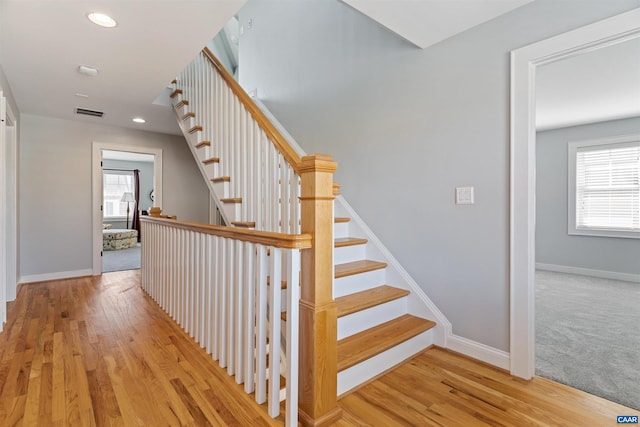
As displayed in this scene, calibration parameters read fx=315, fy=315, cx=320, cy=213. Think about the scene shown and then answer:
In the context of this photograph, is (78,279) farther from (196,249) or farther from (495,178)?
(495,178)

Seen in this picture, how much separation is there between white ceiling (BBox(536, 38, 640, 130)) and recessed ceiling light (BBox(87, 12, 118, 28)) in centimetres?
305

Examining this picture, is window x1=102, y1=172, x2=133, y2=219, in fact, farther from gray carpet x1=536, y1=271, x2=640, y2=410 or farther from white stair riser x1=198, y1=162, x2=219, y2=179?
gray carpet x1=536, y1=271, x2=640, y2=410

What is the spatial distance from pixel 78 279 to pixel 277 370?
434 centimetres

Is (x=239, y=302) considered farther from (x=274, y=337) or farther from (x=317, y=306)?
(x=317, y=306)

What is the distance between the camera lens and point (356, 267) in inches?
96.1

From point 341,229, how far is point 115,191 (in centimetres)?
910

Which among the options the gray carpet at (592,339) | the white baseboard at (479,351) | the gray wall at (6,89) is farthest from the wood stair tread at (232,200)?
the gray carpet at (592,339)

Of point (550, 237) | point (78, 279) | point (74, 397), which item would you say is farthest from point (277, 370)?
point (550, 237)

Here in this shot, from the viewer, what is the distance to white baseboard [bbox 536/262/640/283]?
171 inches

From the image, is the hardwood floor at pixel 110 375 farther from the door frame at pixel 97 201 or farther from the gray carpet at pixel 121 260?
the gray carpet at pixel 121 260

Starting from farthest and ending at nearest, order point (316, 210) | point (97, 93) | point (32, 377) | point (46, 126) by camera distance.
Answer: point (46, 126)
point (97, 93)
point (32, 377)
point (316, 210)

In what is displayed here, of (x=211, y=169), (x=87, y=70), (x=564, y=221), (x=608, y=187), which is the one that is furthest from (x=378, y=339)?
(x=608, y=187)

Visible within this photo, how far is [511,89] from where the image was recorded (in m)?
1.90

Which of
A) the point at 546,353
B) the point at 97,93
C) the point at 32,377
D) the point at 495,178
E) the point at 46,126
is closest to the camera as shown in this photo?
the point at 32,377
